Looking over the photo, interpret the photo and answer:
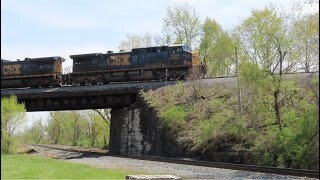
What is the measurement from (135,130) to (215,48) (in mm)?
28294

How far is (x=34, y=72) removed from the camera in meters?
42.3

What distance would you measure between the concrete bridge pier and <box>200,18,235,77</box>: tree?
960 inches

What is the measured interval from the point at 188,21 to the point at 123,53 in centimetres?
2313

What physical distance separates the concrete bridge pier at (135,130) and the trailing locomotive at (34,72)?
9.06m

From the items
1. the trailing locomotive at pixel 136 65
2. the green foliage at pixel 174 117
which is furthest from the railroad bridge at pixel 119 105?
the green foliage at pixel 174 117

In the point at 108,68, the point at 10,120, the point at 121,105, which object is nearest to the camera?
the point at 10,120

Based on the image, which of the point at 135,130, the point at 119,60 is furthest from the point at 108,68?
the point at 135,130

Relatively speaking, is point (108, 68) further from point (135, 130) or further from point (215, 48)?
point (215, 48)

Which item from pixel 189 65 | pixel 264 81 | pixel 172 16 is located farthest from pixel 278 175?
pixel 172 16

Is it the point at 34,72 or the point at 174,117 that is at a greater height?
the point at 34,72

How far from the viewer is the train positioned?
36.1 m

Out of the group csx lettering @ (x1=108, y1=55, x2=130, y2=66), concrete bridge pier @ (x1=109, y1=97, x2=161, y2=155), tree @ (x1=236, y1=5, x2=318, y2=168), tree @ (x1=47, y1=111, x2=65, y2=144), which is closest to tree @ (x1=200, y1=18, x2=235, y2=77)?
csx lettering @ (x1=108, y1=55, x2=130, y2=66)

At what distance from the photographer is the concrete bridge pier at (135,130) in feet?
103

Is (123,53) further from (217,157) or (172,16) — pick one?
(172,16)
